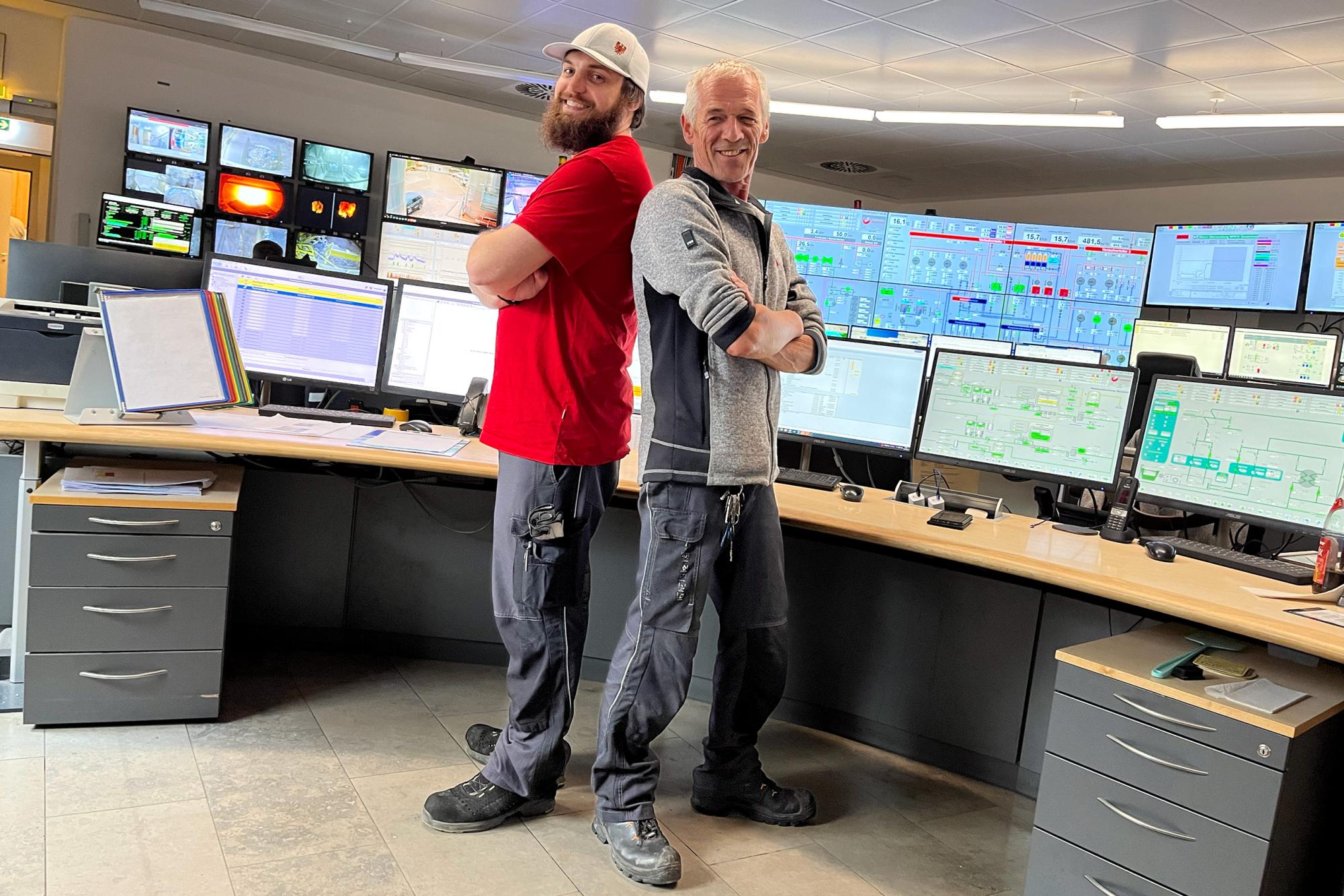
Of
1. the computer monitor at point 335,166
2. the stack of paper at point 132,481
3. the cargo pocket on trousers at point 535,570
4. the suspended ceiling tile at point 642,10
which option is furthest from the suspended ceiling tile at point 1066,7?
the computer monitor at point 335,166

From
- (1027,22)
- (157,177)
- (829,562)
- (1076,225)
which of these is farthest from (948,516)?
(1076,225)

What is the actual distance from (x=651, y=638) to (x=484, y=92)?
6822 millimetres

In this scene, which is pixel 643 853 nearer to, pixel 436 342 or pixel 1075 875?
pixel 1075 875

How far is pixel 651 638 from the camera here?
1963 millimetres

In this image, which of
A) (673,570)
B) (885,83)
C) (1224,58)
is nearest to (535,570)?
(673,570)

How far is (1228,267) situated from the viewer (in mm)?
6273

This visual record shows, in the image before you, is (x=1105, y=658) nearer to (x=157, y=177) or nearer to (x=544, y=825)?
(x=544, y=825)

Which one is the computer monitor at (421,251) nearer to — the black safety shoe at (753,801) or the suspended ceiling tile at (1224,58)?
the suspended ceiling tile at (1224,58)

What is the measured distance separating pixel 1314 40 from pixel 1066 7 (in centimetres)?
124

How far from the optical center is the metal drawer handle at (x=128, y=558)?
7.55ft

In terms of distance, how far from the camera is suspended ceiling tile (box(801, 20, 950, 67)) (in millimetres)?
5152

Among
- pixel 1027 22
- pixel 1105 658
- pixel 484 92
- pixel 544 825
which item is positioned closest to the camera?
pixel 1105 658

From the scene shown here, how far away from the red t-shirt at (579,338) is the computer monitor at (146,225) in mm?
5767

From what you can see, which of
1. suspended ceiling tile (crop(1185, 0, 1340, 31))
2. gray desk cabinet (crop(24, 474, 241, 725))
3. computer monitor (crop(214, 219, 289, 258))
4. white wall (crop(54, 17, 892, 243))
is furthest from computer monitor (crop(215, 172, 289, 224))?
suspended ceiling tile (crop(1185, 0, 1340, 31))
